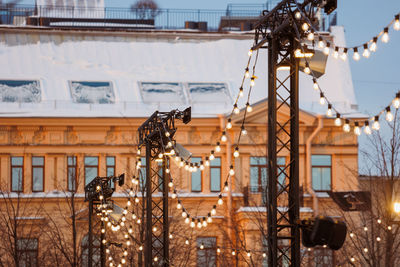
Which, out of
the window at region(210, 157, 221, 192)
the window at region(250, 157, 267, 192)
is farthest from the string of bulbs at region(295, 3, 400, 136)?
the window at region(210, 157, 221, 192)

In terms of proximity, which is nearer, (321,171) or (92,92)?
(321,171)

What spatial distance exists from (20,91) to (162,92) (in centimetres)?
633

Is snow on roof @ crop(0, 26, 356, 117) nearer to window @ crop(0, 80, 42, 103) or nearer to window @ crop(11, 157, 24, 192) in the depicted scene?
window @ crop(0, 80, 42, 103)

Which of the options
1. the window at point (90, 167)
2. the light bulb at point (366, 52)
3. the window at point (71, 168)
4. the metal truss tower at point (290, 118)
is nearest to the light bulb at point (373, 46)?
the light bulb at point (366, 52)

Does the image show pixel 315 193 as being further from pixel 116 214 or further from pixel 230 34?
pixel 116 214

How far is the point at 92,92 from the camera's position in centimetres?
A: 3747

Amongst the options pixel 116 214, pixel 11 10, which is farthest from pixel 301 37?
pixel 11 10

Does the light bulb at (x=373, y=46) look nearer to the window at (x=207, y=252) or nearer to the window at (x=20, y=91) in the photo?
the window at (x=207, y=252)

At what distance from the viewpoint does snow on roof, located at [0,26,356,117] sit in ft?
121

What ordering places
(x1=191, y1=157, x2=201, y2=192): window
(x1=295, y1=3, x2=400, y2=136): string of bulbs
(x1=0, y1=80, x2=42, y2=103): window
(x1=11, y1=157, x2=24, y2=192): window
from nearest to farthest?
(x1=295, y1=3, x2=400, y2=136): string of bulbs < (x1=11, y1=157, x2=24, y2=192): window < (x1=0, y1=80, x2=42, y2=103): window < (x1=191, y1=157, x2=201, y2=192): window

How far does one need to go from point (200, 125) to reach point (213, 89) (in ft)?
9.01

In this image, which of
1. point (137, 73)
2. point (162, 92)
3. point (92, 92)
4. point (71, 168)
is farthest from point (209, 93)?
point (71, 168)

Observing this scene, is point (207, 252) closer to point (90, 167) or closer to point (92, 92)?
point (90, 167)

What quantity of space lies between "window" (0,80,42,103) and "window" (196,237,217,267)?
31.4 feet
